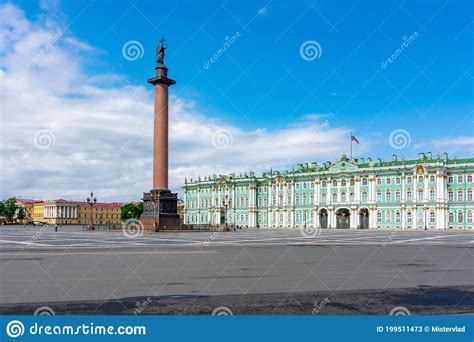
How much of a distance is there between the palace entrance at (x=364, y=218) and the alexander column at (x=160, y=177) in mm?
50255

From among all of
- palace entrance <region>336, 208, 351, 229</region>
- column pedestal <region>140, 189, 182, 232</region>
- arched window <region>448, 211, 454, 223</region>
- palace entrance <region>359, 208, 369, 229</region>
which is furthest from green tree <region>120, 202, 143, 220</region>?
column pedestal <region>140, 189, 182, 232</region>

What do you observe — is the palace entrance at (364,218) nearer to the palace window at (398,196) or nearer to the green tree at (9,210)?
the palace window at (398,196)

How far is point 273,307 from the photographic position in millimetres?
8102

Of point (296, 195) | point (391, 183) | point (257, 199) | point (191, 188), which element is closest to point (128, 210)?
point (191, 188)

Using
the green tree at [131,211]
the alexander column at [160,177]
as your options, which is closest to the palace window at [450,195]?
the alexander column at [160,177]

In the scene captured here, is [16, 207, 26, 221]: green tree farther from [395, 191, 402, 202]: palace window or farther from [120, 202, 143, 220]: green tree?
[395, 191, 402, 202]: palace window

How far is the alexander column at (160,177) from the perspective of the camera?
48781 millimetres

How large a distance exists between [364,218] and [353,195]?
4.87 m

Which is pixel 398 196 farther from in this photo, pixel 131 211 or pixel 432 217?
pixel 131 211

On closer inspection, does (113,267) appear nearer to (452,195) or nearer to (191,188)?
(452,195)

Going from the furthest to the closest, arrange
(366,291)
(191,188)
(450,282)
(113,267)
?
(191,188)
(113,267)
(450,282)
(366,291)

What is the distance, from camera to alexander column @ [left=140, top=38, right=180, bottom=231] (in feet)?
160

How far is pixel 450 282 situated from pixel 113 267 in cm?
922

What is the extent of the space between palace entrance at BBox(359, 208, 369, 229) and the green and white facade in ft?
0.62
